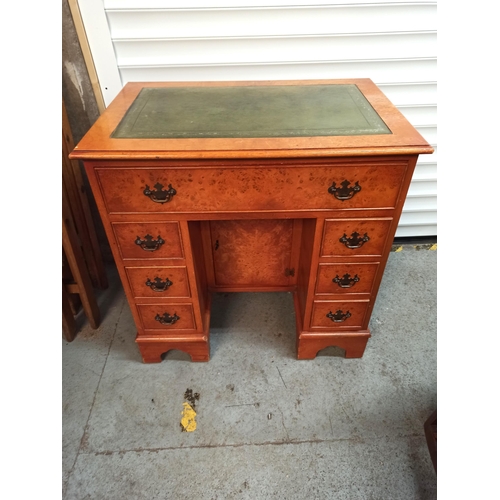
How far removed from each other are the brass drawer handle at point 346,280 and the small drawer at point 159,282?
613mm

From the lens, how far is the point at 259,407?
1592 millimetres

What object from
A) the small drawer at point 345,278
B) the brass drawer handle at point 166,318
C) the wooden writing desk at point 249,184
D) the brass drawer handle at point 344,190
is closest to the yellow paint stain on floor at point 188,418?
the wooden writing desk at point 249,184

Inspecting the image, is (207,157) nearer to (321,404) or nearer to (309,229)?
(309,229)

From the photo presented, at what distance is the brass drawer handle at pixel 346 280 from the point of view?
149cm

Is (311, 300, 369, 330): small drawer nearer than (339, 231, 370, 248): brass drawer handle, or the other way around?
(339, 231, 370, 248): brass drawer handle

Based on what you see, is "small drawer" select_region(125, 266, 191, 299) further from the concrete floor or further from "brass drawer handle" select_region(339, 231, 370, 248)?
"brass drawer handle" select_region(339, 231, 370, 248)

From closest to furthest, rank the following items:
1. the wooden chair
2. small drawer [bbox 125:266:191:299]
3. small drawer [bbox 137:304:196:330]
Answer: small drawer [bbox 125:266:191:299]
small drawer [bbox 137:304:196:330]
the wooden chair

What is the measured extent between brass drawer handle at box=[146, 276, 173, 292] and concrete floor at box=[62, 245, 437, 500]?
1.56ft

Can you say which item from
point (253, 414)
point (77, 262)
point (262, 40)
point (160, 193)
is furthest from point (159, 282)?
point (262, 40)

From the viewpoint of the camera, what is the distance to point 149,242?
1.36 metres

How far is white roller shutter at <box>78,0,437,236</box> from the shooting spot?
1.60 m

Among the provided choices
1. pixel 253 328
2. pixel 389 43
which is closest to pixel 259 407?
pixel 253 328

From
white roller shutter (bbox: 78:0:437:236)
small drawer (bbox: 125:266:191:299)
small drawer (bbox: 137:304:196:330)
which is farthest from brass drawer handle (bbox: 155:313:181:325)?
white roller shutter (bbox: 78:0:437:236)

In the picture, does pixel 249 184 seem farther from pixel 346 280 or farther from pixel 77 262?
pixel 77 262
